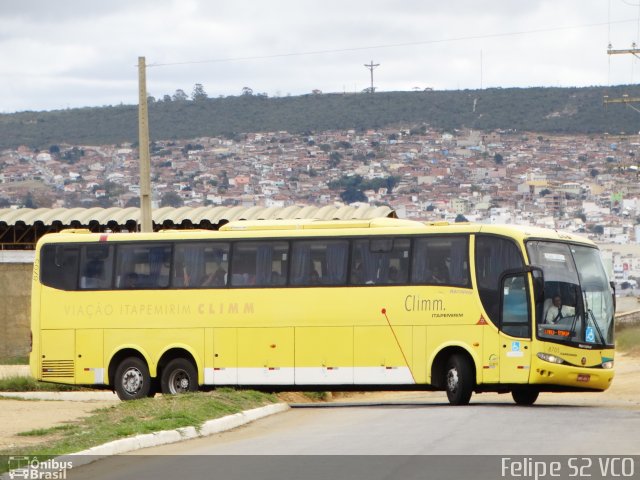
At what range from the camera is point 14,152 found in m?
200

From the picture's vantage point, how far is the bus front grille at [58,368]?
27.8 meters

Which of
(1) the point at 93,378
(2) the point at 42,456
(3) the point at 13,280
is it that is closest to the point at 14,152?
(3) the point at 13,280

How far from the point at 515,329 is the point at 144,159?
12.9 metres

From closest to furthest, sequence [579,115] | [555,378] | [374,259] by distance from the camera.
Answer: [555,378]
[374,259]
[579,115]

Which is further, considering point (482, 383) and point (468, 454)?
point (482, 383)

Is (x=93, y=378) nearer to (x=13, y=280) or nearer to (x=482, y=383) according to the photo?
(x=482, y=383)

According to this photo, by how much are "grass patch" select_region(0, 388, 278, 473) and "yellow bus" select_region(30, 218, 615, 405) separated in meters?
2.13

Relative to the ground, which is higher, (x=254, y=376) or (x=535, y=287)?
(x=535, y=287)

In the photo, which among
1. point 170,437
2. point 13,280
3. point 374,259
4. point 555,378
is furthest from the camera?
point 13,280

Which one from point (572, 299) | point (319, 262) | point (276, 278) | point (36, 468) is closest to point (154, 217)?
point (276, 278)

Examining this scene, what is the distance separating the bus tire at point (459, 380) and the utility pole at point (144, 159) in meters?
10.8

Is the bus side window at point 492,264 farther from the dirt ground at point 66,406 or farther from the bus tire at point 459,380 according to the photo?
the dirt ground at point 66,406

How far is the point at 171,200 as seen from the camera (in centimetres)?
17050

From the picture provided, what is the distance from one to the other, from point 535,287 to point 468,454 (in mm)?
9909
